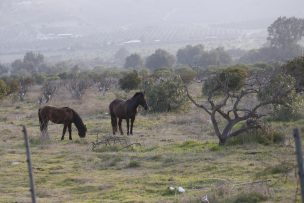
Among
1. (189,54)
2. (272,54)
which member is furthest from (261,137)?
(189,54)

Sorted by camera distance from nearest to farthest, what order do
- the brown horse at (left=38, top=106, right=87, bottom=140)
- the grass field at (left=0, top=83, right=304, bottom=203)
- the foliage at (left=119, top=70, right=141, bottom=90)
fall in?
the grass field at (left=0, top=83, right=304, bottom=203), the brown horse at (left=38, top=106, right=87, bottom=140), the foliage at (left=119, top=70, right=141, bottom=90)

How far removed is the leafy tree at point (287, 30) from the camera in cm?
10169

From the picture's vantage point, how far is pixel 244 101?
1420 inches

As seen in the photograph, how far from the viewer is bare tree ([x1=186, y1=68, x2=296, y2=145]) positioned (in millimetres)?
19859

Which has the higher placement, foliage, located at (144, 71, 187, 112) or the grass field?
foliage, located at (144, 71, 187, 112)

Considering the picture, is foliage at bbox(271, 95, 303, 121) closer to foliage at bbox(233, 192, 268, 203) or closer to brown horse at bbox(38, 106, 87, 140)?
brown horse at bbox(38, 106, 87, 140)

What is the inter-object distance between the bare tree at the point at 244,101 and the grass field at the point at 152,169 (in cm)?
88

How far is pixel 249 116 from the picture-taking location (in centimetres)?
1989

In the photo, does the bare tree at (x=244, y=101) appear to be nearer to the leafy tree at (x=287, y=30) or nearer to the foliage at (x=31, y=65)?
the leafy tree at (x=287, y=30)

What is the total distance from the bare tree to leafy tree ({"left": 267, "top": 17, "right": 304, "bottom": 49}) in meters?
58.7

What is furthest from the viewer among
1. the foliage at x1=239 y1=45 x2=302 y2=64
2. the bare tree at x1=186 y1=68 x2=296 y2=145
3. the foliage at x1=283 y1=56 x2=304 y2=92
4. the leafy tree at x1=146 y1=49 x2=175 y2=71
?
the leafy tree at x1=146 y1=49 x2=175 y2=71

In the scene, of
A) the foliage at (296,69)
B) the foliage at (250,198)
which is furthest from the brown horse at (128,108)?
the foliage at (250,198)

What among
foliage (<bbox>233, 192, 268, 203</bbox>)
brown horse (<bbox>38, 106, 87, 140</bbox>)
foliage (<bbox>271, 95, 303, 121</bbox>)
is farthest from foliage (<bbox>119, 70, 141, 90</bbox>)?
foliage (<bbox>233, 192, 268, 203</bbox>)

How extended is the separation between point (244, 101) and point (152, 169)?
2062 cm
